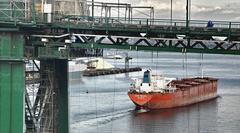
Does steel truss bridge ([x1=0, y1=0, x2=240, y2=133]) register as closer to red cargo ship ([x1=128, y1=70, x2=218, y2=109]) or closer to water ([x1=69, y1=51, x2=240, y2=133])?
water ([x1=69, y1=51, x2=240, y2=133])

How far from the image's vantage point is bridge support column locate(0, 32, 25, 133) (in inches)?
1195

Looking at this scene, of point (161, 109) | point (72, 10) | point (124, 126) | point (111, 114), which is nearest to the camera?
point (72, 10)

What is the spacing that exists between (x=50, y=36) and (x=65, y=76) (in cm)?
485

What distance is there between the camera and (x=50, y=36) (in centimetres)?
3141

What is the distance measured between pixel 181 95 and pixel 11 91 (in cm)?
5540

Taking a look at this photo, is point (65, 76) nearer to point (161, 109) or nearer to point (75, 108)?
point (75, 108)

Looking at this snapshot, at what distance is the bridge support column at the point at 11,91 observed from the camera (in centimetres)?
3036

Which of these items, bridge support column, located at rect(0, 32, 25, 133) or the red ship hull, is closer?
bridge support column, located at rect(0, 32, 25, 133)

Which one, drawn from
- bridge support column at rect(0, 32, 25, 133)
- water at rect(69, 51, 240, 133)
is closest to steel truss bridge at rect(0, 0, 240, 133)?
bridge support column at rect(0, 32, 25, 133)

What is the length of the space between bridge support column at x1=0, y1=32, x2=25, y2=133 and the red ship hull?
1853 inches

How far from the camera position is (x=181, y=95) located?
84188 millimetres

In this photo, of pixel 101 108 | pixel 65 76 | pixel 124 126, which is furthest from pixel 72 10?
pixel 101 108

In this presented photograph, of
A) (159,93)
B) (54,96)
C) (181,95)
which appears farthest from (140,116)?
(54,96)

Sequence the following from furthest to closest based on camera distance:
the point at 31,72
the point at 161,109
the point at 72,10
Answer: the point at 161,109 → the point at 72,10 → the point at 31,72
